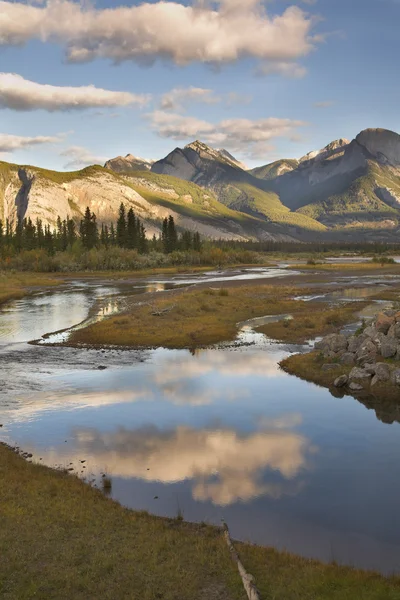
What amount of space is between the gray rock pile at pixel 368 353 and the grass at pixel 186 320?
12126 millimetres

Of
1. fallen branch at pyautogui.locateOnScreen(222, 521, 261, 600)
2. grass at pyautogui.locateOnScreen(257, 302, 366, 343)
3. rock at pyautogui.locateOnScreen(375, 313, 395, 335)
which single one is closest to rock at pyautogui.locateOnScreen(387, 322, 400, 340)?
rock at pyautogui.locateOnScreen(375, 313, 395, 335)

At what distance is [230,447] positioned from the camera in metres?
20.4

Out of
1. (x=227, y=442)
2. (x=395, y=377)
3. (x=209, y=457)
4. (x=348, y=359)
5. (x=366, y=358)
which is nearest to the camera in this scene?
(x=209, y=457)

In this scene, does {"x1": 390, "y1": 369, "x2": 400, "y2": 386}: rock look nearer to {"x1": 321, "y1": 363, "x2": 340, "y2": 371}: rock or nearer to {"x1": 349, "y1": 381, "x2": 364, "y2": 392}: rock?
{"x1": 349, "y1": 381, "x2": 364, "y2": 392}: rock

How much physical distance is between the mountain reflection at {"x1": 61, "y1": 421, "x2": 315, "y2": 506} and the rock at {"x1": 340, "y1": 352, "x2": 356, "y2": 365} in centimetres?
1161

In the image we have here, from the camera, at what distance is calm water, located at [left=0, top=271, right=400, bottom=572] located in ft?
48.5

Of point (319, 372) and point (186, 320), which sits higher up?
point (186, 320)

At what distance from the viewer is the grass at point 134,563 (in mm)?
10273

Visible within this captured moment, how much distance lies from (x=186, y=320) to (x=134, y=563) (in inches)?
1600

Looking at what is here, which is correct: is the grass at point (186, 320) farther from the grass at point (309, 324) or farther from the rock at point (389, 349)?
the rock at point (389, 349)

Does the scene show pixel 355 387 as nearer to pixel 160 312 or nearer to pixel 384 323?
pixel 384 323

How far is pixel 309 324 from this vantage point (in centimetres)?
4844

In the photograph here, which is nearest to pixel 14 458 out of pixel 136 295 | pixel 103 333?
pixel 103 333

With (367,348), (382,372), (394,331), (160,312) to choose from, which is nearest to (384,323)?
(394,331)
